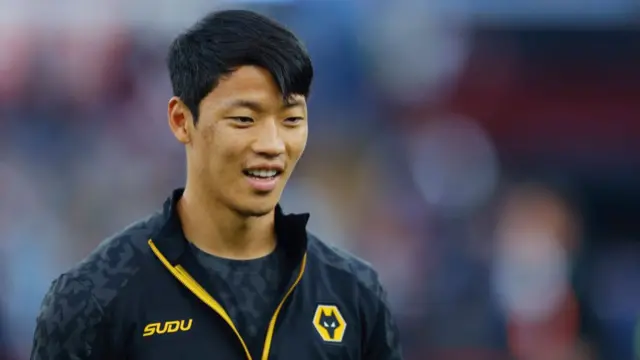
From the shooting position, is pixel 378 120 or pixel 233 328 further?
pixel 378 120

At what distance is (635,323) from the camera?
9.52 metres

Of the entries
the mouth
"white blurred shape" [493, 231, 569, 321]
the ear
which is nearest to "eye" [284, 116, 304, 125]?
the mouth

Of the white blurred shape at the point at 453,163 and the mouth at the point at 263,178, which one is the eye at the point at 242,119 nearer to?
the mouth at the point at 263,178

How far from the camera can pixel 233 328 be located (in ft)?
9.21

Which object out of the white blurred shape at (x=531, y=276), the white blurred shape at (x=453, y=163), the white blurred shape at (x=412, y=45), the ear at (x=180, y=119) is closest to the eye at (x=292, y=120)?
the ear at (x=180, y=119)

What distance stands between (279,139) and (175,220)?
0.33m

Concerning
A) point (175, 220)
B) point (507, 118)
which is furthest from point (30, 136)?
point (175, 220)

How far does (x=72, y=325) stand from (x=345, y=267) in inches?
24.8

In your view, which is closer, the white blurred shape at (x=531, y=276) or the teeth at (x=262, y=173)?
the teeth at (x=262, y=173)

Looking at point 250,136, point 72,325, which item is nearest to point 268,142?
point 250,136

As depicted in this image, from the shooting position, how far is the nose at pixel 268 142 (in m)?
2.74

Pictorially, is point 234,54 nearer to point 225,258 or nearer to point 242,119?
point 242,119

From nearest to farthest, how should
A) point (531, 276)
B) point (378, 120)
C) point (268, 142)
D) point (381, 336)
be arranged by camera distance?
point (268, 142) → point (381, 336) → point (531, 276) → point (378, 120)

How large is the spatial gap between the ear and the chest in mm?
301
